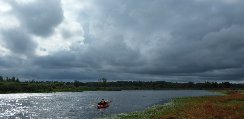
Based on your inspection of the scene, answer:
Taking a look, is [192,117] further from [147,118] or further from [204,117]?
[147,118]

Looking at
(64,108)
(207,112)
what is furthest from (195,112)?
(64,108)

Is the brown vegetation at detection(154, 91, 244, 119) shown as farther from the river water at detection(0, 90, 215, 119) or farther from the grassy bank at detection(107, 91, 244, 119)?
the river water at detection(0, 90, 215, 119)

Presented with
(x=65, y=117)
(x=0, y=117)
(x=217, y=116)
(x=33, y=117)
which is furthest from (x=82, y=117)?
(x=217, y=116)

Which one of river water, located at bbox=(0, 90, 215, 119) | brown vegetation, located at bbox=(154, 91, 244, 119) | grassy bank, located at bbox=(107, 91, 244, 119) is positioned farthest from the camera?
river water, located at bbox=(0, 90, 215, 119)

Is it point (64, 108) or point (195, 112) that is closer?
point (195, 112)

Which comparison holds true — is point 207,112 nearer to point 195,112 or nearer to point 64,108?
point 195,112

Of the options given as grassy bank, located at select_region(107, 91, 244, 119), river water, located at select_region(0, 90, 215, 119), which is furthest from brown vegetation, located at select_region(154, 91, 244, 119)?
river water, located at select_region(0, 90, 215, 119)

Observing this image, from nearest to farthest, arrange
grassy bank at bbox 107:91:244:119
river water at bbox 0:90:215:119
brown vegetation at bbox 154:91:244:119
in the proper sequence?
brown vegetation at bbox 154:91:244:119
grassy bank at bbox 107:91:244:119
river water at bbox 0:90:215:119

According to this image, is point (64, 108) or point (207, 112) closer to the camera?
point (207, 112)

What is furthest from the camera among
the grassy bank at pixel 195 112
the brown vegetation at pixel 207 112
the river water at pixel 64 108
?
the river water at pixel 64 108

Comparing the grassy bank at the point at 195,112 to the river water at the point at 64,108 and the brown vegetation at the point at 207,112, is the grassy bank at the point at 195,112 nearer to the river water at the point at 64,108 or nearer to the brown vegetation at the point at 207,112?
the brown vegetation at the point at 207,112

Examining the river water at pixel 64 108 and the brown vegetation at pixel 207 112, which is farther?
the river water at pixel 64 108

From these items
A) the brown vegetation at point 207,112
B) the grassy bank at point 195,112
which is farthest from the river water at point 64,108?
the brown vegetation at point 207,112

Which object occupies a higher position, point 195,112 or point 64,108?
point 195,112
